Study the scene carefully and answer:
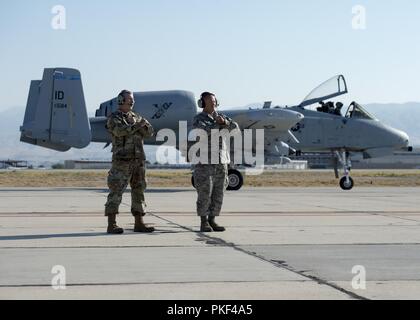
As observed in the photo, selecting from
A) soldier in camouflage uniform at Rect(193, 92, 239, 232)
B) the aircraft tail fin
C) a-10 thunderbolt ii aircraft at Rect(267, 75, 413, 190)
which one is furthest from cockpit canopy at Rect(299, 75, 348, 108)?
soldier in camouflage uniform at Rect(193, 92, 239, 232)

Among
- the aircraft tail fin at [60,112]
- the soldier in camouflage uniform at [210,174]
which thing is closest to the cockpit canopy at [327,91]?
the aircraft tail fin at [60,112]

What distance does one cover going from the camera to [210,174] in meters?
10.4

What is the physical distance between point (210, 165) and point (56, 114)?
46.0ft

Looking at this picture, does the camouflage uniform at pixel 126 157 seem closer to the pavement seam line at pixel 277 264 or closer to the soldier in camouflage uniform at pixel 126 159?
the soldier in camouflage uniform at pixel 126 159

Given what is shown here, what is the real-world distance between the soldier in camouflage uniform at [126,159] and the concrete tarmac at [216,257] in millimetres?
432

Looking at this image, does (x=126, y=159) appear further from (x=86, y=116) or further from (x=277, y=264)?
(x=86, y=116)

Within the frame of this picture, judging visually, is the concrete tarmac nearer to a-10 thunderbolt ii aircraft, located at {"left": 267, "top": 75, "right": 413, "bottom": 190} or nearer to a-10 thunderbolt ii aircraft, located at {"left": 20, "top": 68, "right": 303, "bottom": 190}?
a-10 thunderbolt ii aircraft, located at {"left": 20, "top": 68, "right": 303, "bottom": 190}

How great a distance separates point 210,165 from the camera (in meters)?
10.5

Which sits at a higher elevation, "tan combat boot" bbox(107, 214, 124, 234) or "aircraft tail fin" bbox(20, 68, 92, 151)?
"aircraft tail fin" bbox(20, 68, 92, 151)

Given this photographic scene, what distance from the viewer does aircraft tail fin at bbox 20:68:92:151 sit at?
23453mm

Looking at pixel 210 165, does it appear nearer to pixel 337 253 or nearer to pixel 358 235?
pixel 358 235

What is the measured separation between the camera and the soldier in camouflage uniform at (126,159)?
10.0 meters

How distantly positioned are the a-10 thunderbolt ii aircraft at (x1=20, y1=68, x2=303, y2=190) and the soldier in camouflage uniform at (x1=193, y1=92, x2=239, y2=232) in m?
13.4

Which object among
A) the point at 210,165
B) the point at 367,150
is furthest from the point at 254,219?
the point at 367,150
